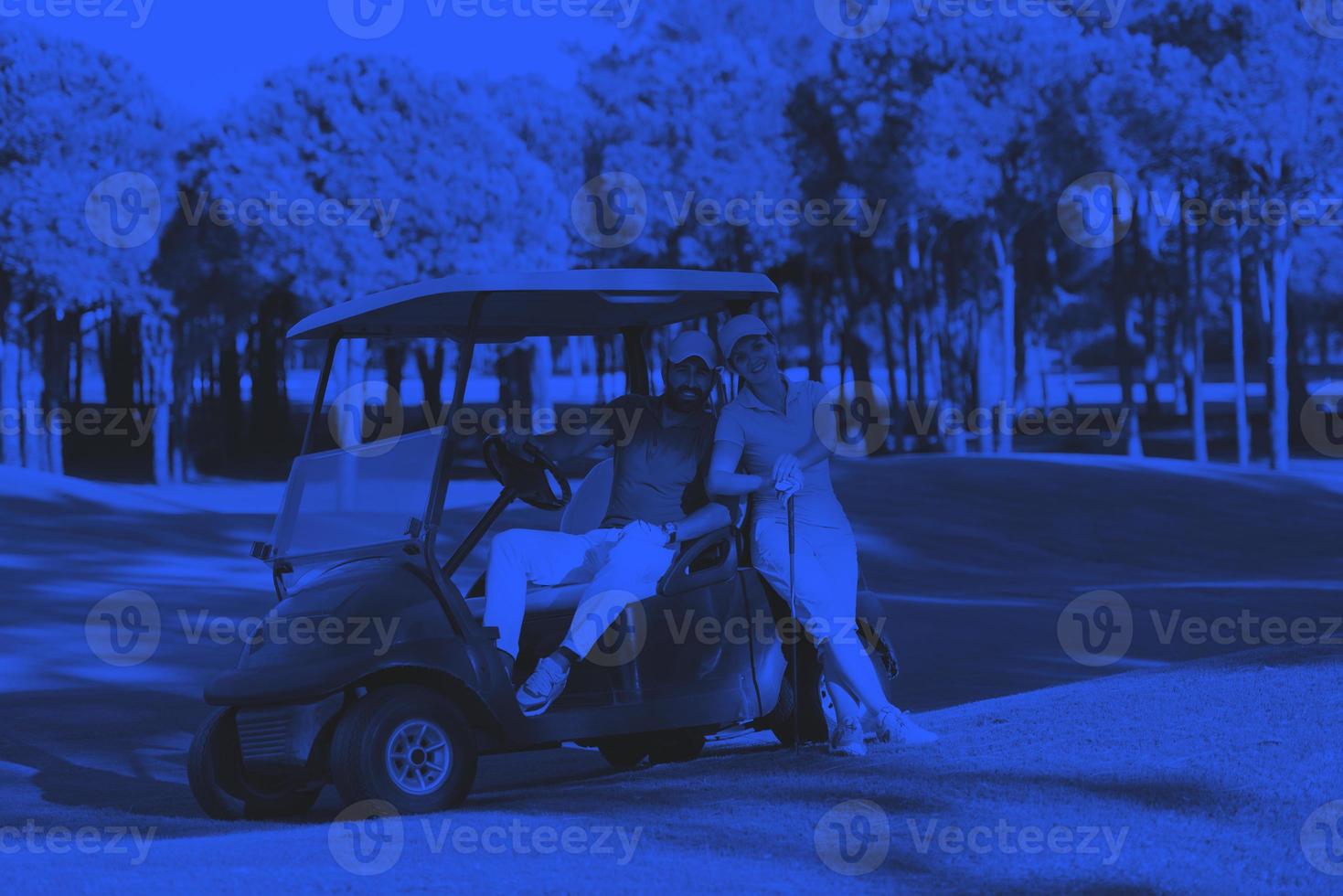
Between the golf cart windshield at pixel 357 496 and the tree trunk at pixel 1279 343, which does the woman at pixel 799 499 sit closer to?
the golf cart windshield at pixel 357 496

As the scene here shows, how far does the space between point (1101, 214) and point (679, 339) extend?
3334 cm

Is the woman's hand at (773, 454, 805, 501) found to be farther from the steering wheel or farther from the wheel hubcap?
the wheel hubcap

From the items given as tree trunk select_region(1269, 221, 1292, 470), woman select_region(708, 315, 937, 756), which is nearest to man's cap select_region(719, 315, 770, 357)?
woman select_region(708, 315, 937, 756)

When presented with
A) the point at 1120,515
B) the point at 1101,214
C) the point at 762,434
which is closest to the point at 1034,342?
the point at 1101,214

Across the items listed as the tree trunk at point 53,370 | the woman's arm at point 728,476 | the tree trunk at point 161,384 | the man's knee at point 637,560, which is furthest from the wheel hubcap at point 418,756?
the tree trunk at point 161,384

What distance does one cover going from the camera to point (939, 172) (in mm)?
35156

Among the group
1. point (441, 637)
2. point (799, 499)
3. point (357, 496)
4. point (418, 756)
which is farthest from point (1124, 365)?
point (418, 756)

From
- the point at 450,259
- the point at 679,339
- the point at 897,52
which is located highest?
the point at 897,52

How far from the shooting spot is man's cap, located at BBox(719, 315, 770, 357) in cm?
819

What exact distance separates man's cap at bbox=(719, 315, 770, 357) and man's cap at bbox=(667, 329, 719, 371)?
0.06 m

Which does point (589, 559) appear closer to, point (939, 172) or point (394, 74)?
point (939, 172)

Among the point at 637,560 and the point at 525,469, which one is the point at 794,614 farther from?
the point at 525,469

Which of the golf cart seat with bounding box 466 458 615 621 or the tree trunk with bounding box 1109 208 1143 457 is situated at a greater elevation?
the tree trunk with bounding box 1109 208 1143 457

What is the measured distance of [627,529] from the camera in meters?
7.87
